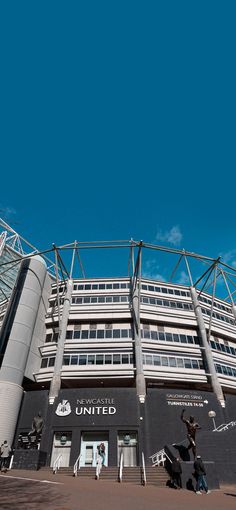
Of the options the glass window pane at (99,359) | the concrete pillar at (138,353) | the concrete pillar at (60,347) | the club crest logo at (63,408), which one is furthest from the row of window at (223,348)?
the club crest logo at (63,408)

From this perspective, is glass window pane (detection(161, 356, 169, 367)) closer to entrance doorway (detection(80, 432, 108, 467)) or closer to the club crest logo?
entrance doorway (detection(80, 432, 108, 467))

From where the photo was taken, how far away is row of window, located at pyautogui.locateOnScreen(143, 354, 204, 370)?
116 feet

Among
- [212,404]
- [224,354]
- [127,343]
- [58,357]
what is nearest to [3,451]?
[58,357]

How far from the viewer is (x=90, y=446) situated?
29.9 meters

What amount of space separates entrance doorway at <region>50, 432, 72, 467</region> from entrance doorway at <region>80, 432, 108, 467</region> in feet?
4.61

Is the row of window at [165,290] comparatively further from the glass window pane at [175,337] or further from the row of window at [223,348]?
the row of window at [223,348]

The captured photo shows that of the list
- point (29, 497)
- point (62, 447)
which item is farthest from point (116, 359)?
point (29, 497)

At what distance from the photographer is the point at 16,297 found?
3897 cm

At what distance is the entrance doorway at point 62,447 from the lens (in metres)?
28.7

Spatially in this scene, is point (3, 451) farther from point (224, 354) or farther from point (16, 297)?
point (224, 354)

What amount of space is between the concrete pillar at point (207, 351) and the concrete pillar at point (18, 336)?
21623 millimetres

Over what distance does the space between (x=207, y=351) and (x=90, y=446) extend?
17.3 metres

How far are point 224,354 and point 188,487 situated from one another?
2806 cm

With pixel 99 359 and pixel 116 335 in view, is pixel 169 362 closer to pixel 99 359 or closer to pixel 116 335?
pixel 116 335
